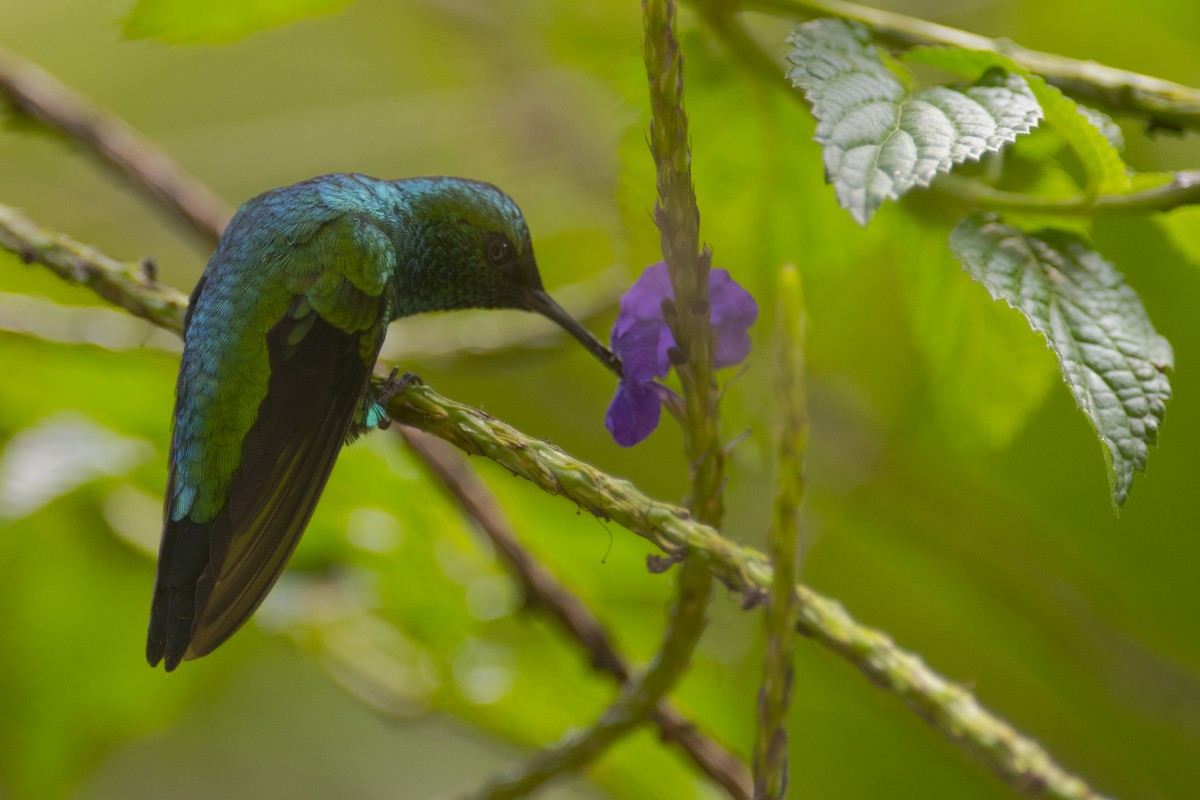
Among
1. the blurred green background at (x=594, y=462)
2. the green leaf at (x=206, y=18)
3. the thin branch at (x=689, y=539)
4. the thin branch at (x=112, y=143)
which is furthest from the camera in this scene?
the thin branch at (x=112, y=143)

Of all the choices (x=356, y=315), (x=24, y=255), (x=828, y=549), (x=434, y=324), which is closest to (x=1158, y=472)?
(x=828, y=549)

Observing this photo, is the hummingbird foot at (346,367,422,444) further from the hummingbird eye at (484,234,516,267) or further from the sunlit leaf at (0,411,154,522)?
the sunlit leaf at (0,411,154,522)

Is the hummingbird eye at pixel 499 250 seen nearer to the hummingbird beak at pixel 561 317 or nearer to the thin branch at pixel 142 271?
the hummingbird beak at pixel 561 317

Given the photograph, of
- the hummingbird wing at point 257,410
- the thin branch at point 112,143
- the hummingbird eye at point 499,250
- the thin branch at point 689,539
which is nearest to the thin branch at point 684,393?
the thin branch at point 689,539

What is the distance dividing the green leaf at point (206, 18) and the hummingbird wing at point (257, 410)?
28 cm

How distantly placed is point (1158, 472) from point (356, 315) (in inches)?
90.2

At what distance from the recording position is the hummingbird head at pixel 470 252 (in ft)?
6.05

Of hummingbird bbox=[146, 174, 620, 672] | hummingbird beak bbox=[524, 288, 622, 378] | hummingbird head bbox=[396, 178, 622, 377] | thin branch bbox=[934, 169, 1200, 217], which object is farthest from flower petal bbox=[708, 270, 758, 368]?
hummingbird head bbox=[396, 178, 622, 377]

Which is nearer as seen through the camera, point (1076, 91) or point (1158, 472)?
point (1076, 91)

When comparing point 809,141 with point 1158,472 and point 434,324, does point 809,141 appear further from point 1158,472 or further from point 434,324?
point 1158,472

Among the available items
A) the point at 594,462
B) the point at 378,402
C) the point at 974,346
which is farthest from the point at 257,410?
the point at 594,462

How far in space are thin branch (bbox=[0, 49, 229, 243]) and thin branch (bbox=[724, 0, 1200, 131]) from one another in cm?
110

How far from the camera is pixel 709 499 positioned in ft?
4.30

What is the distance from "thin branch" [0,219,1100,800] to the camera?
46.3 inches
